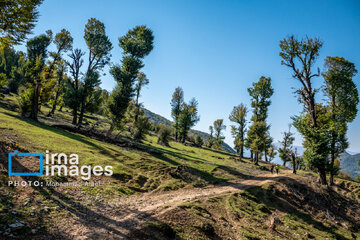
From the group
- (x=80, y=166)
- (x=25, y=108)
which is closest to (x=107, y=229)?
(x=80, y=166)

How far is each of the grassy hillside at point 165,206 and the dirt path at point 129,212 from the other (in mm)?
41

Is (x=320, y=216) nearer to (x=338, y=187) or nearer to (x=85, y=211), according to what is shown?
(x=338, y=187)

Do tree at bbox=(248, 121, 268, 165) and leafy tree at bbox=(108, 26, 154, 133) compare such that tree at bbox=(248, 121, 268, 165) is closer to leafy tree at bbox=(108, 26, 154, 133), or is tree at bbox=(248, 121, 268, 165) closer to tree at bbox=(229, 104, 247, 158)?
tree at bbox=(229, 104, 247, 158)

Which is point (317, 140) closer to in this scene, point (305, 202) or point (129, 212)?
point (305, 202)

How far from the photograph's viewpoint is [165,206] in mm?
11281

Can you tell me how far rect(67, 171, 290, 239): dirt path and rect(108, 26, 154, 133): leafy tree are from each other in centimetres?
1822

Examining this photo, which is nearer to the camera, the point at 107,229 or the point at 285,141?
the point at 107,229

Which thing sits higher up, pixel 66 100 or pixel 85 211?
pixel 66 100

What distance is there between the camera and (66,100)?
32750 millimetres

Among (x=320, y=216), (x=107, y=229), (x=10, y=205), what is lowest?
(x=320, y=216)

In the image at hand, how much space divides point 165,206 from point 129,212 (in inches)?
98.2

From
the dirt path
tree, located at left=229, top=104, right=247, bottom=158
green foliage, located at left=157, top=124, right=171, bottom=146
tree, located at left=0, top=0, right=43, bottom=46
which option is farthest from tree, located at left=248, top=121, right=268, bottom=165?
tree, located at left=0, top=0, right=43, bottom=46

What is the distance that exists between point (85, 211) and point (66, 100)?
30852 mm

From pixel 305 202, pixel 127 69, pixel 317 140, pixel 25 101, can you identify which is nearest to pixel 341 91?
pixel 317 140
